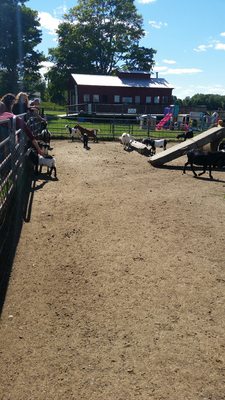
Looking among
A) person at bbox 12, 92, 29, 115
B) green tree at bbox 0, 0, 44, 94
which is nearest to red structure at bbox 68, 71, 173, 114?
green tree at bbox 0, 0, 44, 94

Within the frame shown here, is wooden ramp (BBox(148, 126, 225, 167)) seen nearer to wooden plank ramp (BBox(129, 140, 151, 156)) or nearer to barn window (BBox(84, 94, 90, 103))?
wooden plank ramp (BBox(129, 140, 151, 156))

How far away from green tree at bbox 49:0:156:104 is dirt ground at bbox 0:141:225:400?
57.5 meters

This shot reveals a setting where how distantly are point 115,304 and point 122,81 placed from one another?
147 ft

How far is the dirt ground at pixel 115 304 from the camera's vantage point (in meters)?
2.77

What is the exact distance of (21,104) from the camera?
902cm

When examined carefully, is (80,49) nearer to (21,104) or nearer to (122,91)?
(122,91)

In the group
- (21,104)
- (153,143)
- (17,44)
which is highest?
(17,44)

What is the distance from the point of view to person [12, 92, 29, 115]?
28.2 feet

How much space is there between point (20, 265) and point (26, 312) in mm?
998

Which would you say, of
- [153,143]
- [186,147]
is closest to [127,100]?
[153,143]

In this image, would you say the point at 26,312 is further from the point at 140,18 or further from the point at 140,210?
the point at 140,18

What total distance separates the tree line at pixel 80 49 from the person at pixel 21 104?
41.4 metres

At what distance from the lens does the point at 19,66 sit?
162 feet

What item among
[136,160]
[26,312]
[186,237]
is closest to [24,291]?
[26,312]
